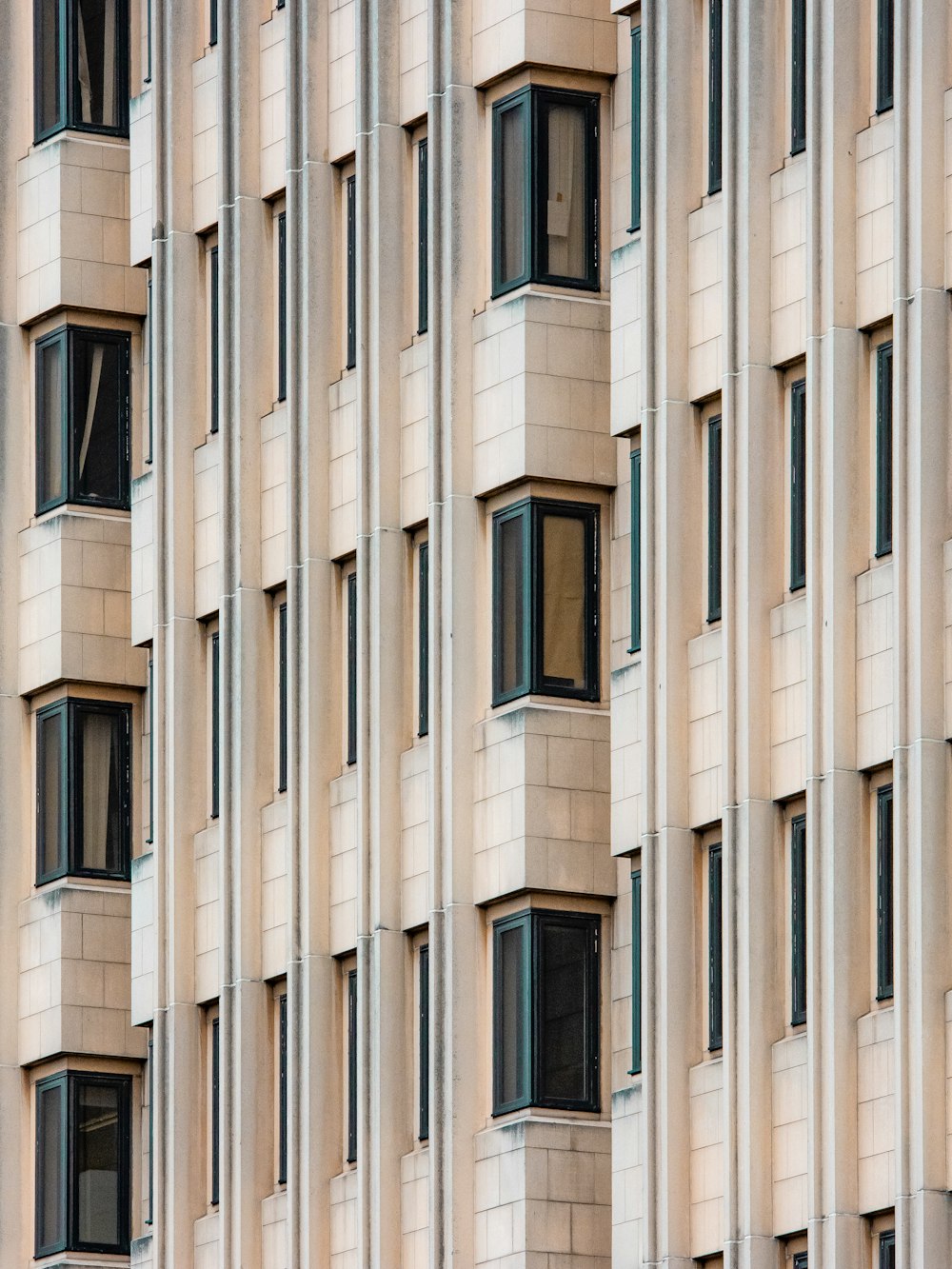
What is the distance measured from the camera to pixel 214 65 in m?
55.6

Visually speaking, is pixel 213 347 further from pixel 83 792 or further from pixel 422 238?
pixel 83 792

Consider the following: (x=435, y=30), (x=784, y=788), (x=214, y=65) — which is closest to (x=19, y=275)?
(x=214, y=65)

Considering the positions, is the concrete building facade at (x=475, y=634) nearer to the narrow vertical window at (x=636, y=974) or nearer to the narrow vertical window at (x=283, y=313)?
the narrow vertical window at (x=283, y=313)

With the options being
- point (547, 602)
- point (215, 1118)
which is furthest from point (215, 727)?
point (547, 602)

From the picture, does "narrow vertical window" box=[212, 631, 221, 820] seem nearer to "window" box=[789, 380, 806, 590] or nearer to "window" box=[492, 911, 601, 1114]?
"window" box=[492, 911, 601, 1114]

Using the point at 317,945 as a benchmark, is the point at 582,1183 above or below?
→ below

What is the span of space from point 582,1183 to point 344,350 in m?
11.5

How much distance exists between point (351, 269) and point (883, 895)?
535 inches

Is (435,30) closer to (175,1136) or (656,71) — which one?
(656,71)

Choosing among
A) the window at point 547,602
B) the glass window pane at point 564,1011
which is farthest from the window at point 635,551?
the glass window pane at point 564,1011

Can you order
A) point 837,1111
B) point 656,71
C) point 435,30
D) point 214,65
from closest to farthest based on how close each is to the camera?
point 837,1111 → point 656,71 → point 435,30 → point 214,65

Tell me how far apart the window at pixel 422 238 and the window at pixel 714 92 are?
16.6 ft

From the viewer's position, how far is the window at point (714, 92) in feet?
152

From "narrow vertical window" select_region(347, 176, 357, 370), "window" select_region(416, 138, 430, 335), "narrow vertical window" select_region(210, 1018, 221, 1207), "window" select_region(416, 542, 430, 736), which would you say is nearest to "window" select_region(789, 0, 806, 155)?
"window" select_region(416, 138, 430, 335)
